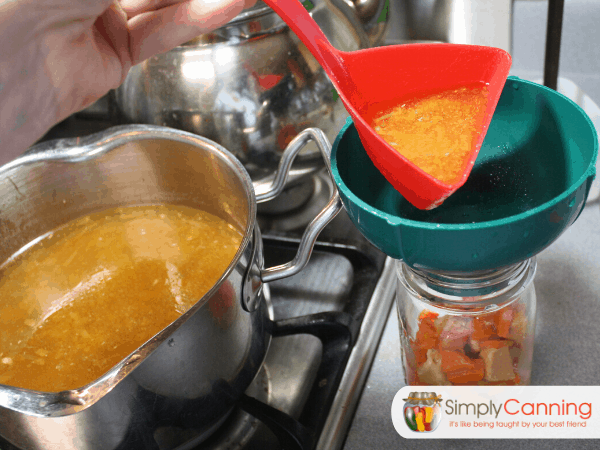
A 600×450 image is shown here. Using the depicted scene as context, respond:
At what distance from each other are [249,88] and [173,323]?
28 centimetres

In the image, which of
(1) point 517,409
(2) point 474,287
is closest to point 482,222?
(2) point 474,287

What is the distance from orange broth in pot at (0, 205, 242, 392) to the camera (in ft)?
1.50

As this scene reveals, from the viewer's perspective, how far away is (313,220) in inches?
17.0

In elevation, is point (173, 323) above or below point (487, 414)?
above

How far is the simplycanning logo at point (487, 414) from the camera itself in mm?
442

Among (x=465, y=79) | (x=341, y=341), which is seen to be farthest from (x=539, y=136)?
(x=341, y=341)

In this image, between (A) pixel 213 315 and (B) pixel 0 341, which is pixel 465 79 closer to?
(A) pixel 213 315

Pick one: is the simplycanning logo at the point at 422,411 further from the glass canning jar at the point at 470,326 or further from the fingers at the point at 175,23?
the fingers at the point at 175,23

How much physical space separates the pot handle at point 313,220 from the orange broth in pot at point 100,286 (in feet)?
0.17

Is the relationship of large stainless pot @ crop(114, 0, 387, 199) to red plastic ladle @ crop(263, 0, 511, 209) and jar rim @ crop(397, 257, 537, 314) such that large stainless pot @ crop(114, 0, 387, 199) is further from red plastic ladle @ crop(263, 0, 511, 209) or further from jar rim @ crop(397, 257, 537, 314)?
jar rim @ crop(397, 257, 537, 314)

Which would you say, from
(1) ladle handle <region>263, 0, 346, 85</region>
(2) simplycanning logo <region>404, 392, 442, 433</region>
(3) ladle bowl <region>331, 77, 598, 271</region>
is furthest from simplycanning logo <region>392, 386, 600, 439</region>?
(1) ladle handle <region>263, 0, 346, 85</region>

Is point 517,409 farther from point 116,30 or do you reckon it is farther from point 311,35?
point 116,30

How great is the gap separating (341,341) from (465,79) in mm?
255

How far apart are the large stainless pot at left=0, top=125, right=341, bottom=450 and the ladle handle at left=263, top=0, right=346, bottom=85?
6 centimetres
